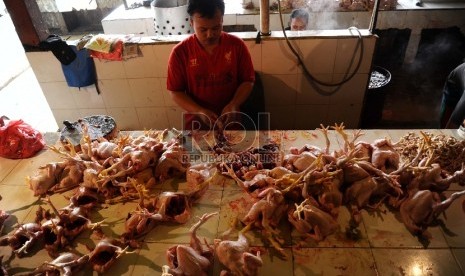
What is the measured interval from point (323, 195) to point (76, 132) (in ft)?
7.36

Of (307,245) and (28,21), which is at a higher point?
(28,21)

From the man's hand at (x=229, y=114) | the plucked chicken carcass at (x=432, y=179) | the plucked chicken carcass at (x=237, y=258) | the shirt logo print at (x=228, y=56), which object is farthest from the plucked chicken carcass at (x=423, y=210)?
the shirt logo print at (x=228, y=56)

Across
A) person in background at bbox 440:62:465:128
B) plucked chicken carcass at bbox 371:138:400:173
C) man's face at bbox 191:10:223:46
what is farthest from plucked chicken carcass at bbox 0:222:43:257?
person in background at bbox 440:62:465:128

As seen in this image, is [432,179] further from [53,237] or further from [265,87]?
[53,237]

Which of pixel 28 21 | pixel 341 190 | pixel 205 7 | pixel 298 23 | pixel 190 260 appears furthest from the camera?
pixel 298 23

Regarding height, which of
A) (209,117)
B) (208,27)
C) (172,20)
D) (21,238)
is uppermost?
(208,27)

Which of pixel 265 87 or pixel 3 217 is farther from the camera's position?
pixel 265 87

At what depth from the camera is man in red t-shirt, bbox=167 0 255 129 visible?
2.83m

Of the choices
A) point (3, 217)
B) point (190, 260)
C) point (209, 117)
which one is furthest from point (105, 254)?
point (209, 117)

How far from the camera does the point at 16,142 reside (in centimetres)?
280

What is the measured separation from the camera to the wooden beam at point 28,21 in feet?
10.7

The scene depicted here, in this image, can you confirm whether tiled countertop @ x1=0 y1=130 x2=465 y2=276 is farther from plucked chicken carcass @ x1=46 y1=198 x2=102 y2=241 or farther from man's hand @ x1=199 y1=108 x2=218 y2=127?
man's hand @ x1=199 y1=108 x2=218 y2=127

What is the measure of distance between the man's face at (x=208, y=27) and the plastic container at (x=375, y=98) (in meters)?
2.44

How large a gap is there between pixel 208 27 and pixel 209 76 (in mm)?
512
